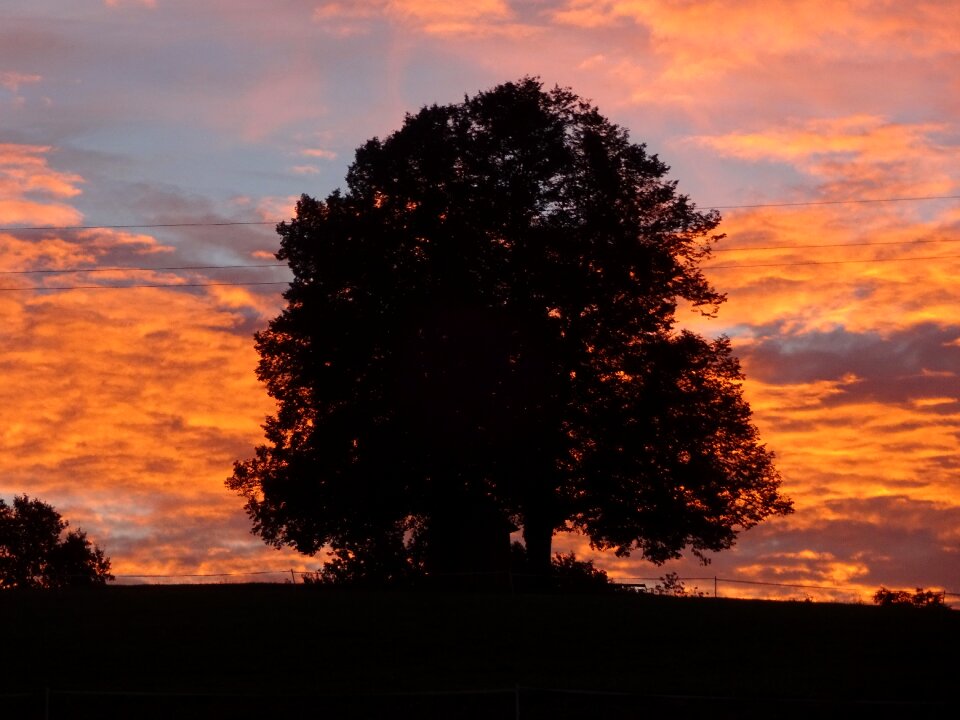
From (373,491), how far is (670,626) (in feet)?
46.0

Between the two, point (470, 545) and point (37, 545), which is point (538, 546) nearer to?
point (470, 545)

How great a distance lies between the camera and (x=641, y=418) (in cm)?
4959

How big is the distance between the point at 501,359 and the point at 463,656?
52.9ft

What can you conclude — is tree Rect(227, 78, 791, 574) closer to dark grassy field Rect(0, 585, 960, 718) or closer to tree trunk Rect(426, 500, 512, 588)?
tree trunk Rect(426, 500, 512, 588)

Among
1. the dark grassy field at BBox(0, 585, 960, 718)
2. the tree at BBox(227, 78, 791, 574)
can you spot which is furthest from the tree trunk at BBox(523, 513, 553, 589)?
the dark grassy field at BBox(0, 585, 960, 718)

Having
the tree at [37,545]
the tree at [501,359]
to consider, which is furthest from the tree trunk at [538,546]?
the tree at [37,545]

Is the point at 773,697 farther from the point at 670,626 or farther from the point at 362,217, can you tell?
the point at 362,217

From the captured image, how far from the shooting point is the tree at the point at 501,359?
4916 cm

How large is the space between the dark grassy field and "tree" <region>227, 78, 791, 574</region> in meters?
5.30

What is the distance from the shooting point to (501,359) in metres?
48.9

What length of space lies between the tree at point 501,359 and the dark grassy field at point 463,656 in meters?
5.30

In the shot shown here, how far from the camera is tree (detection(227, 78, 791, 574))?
4916 centimetres

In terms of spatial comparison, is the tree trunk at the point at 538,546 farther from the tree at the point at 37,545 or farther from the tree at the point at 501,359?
the tree at the point at 37,545

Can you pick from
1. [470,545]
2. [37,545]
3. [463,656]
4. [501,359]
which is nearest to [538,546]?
[470,545]
